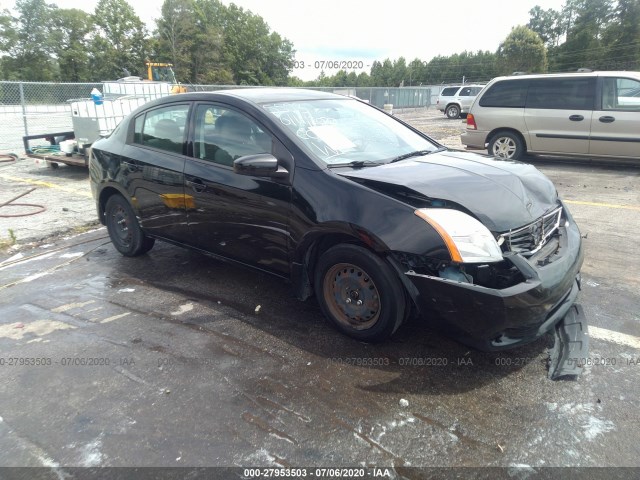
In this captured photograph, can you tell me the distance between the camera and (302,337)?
11.0 feet

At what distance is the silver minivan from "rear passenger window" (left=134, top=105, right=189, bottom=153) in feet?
22.0

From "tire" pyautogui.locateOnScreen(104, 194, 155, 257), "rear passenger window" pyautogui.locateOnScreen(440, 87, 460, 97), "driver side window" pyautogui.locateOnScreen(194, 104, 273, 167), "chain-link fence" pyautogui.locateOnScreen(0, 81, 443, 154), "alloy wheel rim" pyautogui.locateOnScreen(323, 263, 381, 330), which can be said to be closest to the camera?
"alloy wheel rim" pyautogui.locateOnScreen(323, 263, 381, 330)

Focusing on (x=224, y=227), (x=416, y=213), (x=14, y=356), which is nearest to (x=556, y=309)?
(x=416, y=213)

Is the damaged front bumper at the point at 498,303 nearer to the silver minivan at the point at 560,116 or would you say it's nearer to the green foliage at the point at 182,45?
the silver minivan at the point at 560,116

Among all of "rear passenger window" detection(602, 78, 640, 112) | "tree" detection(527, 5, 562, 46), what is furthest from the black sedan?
"tree" detection(527, 5, 562, 46)

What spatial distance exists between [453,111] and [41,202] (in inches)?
932

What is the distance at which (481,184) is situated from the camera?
3.10 meters

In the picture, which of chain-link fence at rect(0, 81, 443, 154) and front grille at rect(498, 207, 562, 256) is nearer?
front grille at rect(498, 207, 562, 256)

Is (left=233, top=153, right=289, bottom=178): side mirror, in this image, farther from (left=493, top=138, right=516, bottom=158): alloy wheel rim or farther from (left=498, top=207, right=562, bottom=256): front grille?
(left=493, top=138, right=516, bottom=158): alloy wheel rim

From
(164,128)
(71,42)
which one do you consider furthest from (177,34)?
(164,128)

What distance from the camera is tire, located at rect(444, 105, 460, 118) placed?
1045 inches

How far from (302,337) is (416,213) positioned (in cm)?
123

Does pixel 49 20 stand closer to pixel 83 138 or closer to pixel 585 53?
pixel 83 138

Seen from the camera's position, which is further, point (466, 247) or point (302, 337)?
point (302, 337)
